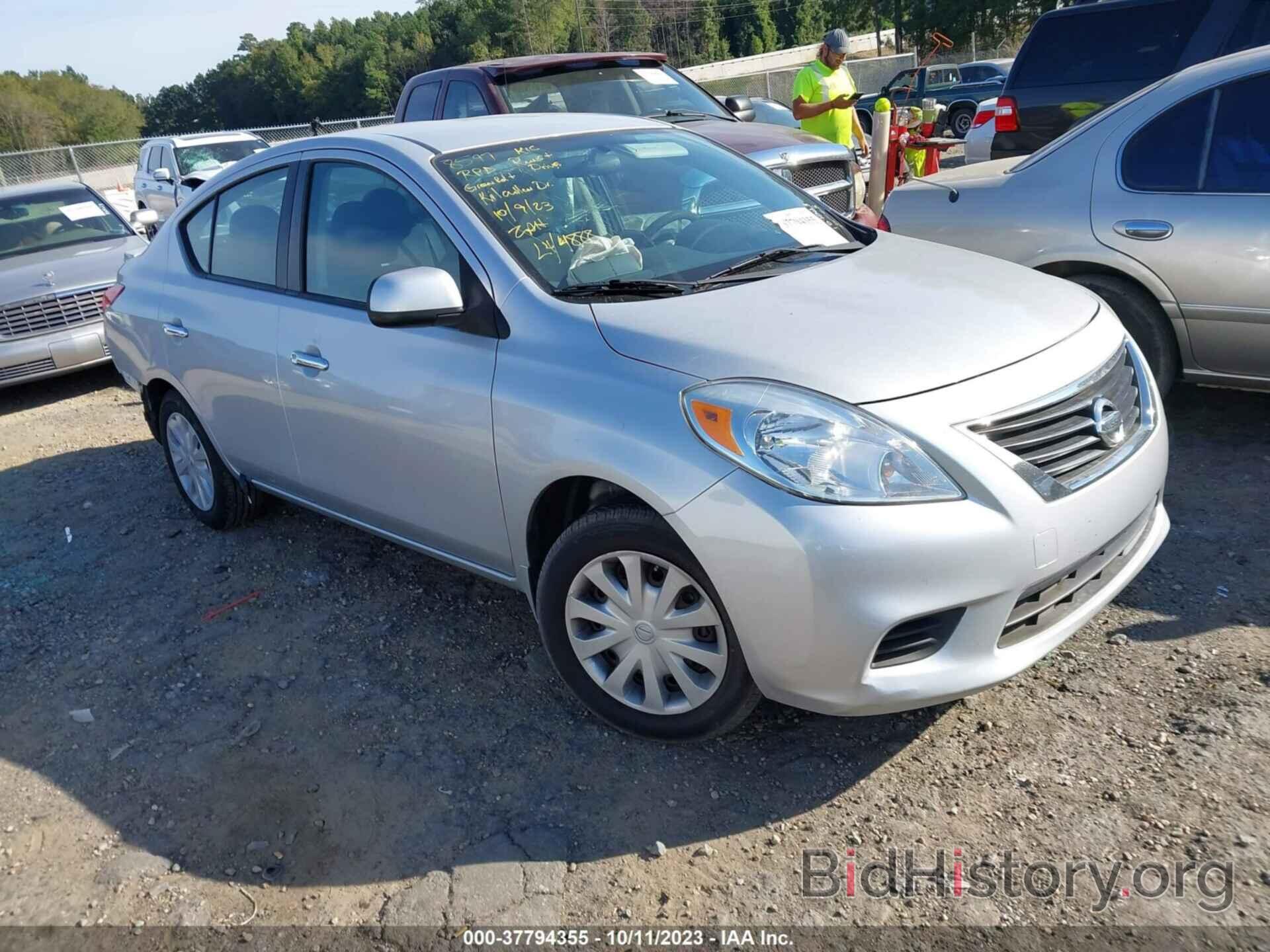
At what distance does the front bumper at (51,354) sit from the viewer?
24.7 ft

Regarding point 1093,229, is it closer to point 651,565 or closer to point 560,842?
point 651,565

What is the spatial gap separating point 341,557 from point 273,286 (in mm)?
1239

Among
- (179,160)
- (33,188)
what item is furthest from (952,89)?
(33,188)

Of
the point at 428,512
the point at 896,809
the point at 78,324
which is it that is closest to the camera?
the point at 896,809

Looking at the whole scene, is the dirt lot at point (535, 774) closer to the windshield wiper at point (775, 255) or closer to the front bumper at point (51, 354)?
the windshield wiper at point (775, 255)

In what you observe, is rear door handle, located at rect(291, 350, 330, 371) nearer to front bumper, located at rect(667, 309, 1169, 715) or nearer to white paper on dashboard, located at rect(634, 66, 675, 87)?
front bumper, located at rect(667, 309, 1169, 715)

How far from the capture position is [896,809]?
2.67 m

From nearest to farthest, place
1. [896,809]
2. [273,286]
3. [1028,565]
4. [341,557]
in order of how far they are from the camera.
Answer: [1028,565], [896,809], [273,286], [341,557]

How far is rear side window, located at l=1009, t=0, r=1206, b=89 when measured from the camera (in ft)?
23.2

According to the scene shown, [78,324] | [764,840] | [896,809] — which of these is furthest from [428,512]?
[78,324]

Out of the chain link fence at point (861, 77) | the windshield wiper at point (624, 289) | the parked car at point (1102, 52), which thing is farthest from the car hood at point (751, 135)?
the chain link fence at point (861, 77)

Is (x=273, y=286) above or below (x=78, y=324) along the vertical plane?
above

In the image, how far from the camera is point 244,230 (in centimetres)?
418

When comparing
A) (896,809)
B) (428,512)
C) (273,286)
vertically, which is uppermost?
(273,286)
